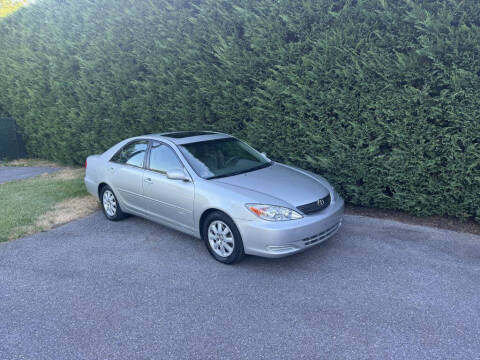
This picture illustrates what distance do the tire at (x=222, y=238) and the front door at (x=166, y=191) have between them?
0.32 metres

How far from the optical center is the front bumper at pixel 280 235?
387cm

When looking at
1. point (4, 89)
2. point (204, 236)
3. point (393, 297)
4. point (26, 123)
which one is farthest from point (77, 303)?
point (4, 89)

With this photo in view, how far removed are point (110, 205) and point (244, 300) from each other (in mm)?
3388

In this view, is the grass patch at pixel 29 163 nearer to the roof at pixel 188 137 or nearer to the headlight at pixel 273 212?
the roof at pixel 188 137

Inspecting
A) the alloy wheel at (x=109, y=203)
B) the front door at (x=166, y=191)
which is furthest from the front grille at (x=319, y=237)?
the alloy wheel at (x=109, y=203)

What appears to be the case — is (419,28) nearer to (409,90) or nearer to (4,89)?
(409,90)

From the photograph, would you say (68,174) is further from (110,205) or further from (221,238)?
(221,238)

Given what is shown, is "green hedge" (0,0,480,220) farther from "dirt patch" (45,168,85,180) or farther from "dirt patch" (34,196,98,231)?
"dirt patch" (34,196,98,231)

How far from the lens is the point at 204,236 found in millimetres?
4508

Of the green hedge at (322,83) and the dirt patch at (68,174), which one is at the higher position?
the green hedge at (322,83)

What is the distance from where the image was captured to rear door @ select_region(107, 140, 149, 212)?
212 inches

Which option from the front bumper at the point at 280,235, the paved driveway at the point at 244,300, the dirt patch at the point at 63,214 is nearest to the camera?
the paved driveway at the point at 244,300

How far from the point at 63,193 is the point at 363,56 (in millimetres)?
6455

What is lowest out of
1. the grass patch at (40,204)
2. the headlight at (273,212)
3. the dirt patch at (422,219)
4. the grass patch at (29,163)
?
the grass patch at (29,163)
